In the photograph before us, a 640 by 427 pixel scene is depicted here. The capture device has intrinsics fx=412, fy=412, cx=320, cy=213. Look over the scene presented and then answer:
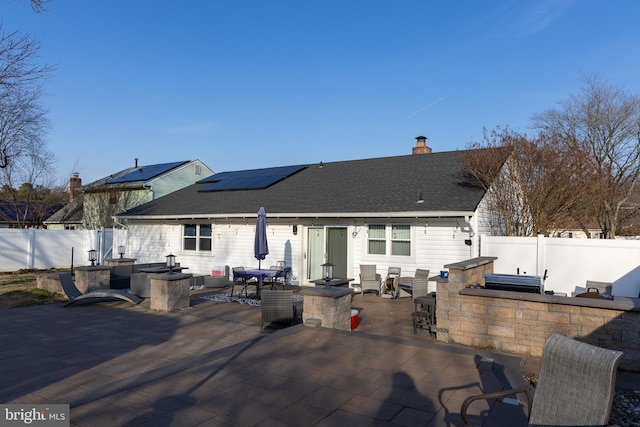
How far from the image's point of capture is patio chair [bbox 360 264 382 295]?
12.2 metres

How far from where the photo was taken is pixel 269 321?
808 cm

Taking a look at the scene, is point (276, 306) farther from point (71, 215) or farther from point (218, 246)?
point (71, 215)

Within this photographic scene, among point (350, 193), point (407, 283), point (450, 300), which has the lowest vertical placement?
point (407, 283)

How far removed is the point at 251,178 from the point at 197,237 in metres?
4.41

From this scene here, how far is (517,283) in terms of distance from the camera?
704cm

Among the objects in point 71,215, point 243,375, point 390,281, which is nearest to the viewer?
point 243,375

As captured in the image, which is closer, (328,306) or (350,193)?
(328,306)

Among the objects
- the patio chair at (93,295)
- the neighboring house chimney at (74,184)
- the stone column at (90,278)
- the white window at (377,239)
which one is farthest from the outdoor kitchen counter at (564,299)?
the neighboring house chimney at (74,184)

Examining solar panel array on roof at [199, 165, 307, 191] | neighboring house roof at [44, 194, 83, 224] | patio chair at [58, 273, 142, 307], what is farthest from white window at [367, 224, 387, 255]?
neighboring house roof at [44, 194, 83, 224]

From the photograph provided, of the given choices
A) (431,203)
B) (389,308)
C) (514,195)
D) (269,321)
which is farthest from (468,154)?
(269,321)

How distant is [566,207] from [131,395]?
13028 millimetres

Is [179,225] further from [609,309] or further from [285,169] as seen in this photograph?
[609,309]

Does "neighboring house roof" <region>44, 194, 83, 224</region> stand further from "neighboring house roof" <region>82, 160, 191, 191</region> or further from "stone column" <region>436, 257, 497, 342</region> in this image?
"stone column" <region>436, 257, 497, 342</region>

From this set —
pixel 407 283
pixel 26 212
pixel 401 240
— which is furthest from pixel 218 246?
pixel 26 212
